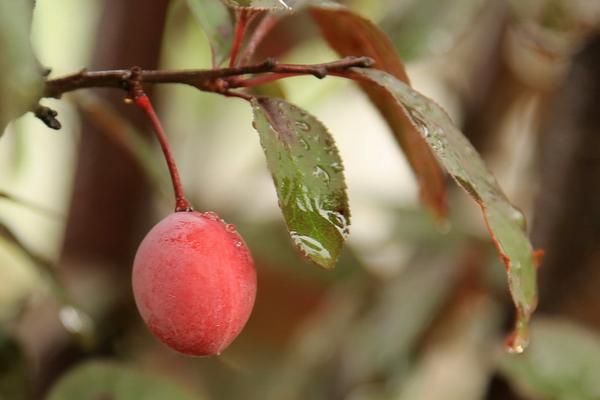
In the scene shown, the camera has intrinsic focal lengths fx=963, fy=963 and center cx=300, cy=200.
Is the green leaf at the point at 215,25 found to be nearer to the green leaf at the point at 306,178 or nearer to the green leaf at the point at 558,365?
the green leaf at the point at 306,178

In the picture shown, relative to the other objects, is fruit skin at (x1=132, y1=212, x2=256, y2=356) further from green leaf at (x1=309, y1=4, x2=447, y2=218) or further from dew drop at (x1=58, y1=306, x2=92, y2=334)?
dew drop at (x1=58, y1=306, x2=92, y2=334)

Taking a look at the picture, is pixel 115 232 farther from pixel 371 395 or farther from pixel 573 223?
pixel 573 223

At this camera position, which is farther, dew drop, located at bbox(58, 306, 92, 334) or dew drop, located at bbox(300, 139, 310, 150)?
dew drop, located at bbox(58, 306, 92, 334)

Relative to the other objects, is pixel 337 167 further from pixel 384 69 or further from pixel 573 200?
pixel 573 200

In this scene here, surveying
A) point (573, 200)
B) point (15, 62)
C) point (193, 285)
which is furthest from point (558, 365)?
point (15, 62)

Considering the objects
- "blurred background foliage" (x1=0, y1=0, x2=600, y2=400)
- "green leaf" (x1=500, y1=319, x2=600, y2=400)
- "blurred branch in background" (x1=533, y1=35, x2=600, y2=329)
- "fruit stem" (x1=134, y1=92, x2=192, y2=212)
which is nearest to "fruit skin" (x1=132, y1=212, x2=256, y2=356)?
"fruit stem" (x1=134, y1=92, x2=192, y2=212)

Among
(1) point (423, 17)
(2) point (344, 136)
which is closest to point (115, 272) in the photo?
(1) point (423, 17)

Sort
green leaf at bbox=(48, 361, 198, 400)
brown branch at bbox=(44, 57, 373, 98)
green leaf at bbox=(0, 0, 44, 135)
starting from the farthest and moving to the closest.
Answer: green leaf at bbox=(48, 361, 198, 400) < brown branch at bbox=(44, 57, 373, 98) < green leaf at bbox=(0, 0, 44, 135)
